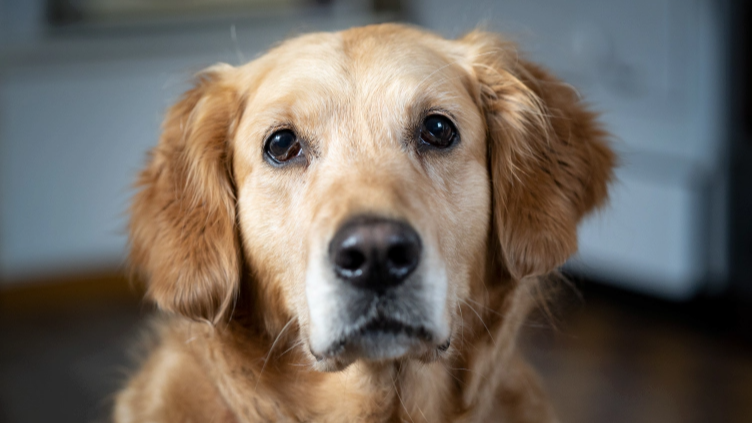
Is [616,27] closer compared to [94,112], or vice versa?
[616,27]

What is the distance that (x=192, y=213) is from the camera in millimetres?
1952

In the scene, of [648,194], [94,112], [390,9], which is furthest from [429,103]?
[94,112]

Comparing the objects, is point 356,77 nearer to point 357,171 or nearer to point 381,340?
point 357,171

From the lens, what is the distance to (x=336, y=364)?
5.39 feet

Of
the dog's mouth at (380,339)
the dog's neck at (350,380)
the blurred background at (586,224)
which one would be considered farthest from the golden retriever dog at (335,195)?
the blurred background at (586,224)

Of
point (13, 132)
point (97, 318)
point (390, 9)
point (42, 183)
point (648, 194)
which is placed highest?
point (390, 9)

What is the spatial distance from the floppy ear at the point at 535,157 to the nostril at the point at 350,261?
0.58 meters

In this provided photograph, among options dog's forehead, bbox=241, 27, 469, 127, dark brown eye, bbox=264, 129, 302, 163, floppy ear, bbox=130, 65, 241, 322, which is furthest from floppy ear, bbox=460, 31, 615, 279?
floppy ear, bbox=130, 65, 241, 322

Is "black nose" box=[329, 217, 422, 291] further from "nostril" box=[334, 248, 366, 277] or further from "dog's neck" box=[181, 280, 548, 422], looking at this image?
"dog's neck" box=[181, 280, 548, 422]

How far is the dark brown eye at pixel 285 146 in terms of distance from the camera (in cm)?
188

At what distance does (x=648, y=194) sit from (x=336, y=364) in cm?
361

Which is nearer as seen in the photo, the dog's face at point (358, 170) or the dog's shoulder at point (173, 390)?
the dog's face at point (358, 170)

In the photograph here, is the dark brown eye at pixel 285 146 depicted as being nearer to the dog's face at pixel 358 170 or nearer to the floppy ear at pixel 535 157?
the dog's face at pixel 358 170

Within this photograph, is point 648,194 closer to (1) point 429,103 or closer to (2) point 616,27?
(2) point 616,27
